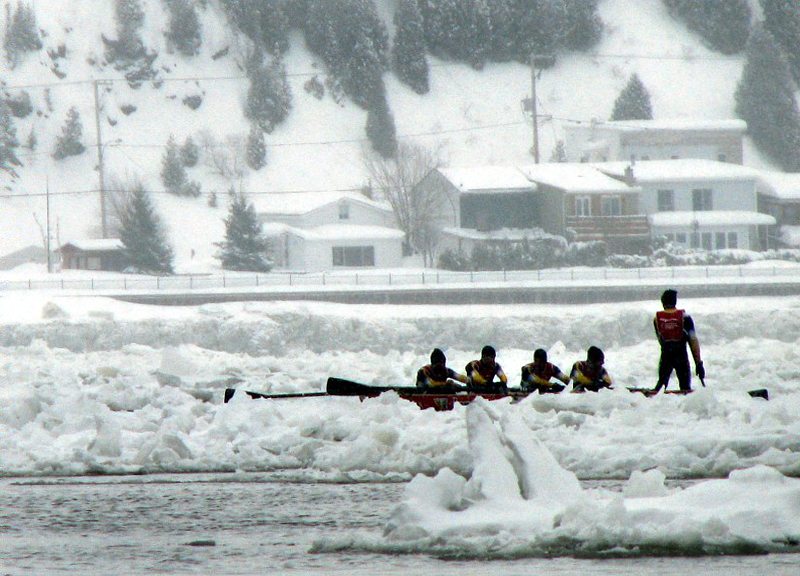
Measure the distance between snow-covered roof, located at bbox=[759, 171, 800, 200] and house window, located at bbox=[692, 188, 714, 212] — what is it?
179 inches

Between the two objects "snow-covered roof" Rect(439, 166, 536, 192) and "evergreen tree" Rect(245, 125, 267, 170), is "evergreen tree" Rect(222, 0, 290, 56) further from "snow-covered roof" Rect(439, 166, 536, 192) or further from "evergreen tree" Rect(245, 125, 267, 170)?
"snow-covered roof" Rect(439, 166, 536, 192)

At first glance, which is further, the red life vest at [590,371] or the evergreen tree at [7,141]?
the evergreen tree at [7,141]

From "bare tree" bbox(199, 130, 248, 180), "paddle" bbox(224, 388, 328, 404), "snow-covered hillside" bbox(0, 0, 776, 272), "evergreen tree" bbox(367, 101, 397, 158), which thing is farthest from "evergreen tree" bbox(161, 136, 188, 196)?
"paddle" bbox(224, 388, 328, 404)

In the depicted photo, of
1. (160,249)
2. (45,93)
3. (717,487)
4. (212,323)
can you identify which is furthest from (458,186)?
(717,487)

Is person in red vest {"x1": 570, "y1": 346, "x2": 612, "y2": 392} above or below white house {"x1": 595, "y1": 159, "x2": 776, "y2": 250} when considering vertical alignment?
below

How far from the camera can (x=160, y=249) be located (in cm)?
6438

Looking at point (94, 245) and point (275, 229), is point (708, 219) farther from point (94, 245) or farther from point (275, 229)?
point (94, 245)

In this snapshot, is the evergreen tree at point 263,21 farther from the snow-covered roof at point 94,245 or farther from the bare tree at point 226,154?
the snow-covered roof at point 94,245

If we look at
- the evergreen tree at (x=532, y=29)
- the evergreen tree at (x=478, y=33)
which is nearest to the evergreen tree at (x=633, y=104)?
the evergreen tree at (x=532, y=29)

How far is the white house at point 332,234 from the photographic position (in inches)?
2749

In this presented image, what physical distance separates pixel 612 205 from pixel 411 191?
1345 cm

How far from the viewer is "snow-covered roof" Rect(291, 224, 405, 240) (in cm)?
6962

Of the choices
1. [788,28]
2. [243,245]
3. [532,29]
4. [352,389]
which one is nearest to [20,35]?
[532,29]

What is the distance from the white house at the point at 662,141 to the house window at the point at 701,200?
43.8 ft
